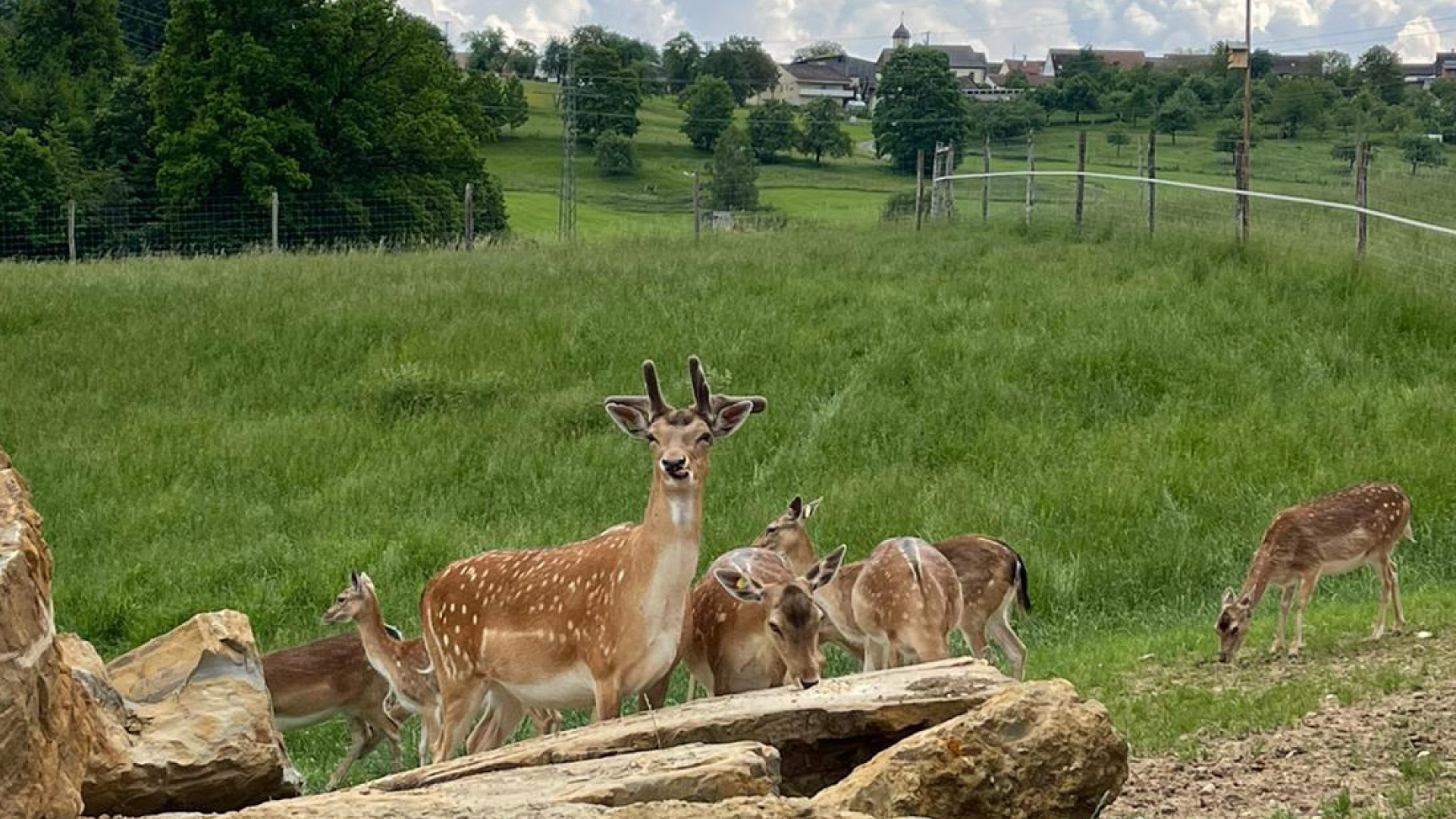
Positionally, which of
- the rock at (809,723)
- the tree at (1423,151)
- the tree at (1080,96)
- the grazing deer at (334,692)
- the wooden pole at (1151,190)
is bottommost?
the grazing deer at (334,692)

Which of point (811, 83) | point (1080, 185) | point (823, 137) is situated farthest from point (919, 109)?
point (811, 83)

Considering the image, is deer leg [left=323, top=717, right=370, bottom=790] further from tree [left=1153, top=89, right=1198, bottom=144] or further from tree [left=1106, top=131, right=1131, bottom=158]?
tree [left=1153, top=89, right=1198, bottom=144]

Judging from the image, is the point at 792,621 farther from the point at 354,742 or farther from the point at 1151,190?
the point at 1151,190

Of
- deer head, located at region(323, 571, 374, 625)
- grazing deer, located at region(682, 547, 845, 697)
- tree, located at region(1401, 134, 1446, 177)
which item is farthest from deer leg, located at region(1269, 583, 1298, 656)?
tree, located at region(1401, 134, 1446, 177)

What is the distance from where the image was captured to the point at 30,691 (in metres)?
5.82

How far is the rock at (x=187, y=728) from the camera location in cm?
744

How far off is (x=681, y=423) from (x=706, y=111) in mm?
82517

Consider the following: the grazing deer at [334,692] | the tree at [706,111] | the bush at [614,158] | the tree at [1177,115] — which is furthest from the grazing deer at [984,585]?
the tree at [706,111]

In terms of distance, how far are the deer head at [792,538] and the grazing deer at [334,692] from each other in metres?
2.71

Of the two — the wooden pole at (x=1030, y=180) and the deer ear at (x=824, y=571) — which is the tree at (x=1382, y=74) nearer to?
the wooden pole at (x=1030, y=180)

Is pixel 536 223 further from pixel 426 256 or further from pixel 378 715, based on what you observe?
pixel 378 715

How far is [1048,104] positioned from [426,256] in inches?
1722

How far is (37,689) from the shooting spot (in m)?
5.94

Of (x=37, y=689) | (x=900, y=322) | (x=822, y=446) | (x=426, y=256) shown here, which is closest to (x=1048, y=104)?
(x=426, y=256)
